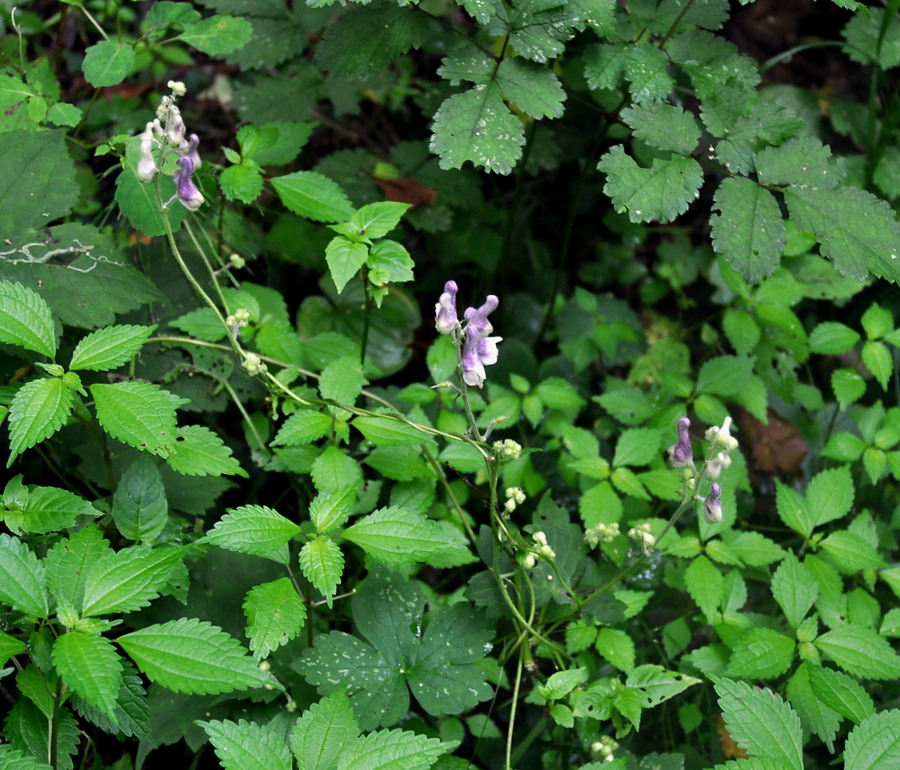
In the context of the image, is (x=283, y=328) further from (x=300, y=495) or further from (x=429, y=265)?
(x=429, y=265)

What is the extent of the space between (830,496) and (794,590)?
1.28ft

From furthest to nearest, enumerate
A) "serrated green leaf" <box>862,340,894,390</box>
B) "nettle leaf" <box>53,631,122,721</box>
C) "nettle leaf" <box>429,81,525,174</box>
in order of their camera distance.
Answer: "serrated green leaf" <box>862,340,894,390</box>, "nettle leaf" <box>429,81,525,174</box>, "nettle leaf" <box>53,631,122,721</box>

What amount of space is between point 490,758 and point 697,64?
2.13 metres

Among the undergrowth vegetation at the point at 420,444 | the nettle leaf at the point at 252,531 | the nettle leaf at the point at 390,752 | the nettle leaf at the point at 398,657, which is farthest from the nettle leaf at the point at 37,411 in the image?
the nettle leaf at the point at 390,752

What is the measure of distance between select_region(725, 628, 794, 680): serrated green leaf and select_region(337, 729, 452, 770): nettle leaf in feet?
2.72

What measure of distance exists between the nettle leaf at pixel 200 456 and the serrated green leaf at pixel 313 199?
26.3 inches

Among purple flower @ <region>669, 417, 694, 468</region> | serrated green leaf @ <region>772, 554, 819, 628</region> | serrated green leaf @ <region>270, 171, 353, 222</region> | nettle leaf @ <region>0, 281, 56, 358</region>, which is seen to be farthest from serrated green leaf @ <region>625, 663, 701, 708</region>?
nettle leaf @ <region>0, 281, 56, 358</region>

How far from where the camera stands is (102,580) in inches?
55.4

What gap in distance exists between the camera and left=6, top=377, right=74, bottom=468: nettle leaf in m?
1.47

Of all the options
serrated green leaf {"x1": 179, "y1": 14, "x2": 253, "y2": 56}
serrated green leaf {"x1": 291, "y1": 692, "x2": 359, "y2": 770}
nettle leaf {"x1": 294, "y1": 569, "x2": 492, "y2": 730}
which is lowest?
nettle leaf {"x1": 294, "y1": 569, "x2": 492, "y2": 730}

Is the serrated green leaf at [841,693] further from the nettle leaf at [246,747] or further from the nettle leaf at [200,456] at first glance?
the nettle leaf at [200,456]

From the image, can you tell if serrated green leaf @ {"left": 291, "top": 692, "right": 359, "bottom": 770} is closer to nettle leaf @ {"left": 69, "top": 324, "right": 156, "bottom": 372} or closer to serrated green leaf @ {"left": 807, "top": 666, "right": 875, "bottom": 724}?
nettle leaf @ {"left": 69, "top": 324, "right": 156, "bottom": 372}

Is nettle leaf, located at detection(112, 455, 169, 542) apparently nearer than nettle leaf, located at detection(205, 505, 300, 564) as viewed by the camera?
No

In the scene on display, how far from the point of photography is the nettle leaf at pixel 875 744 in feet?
4.83
